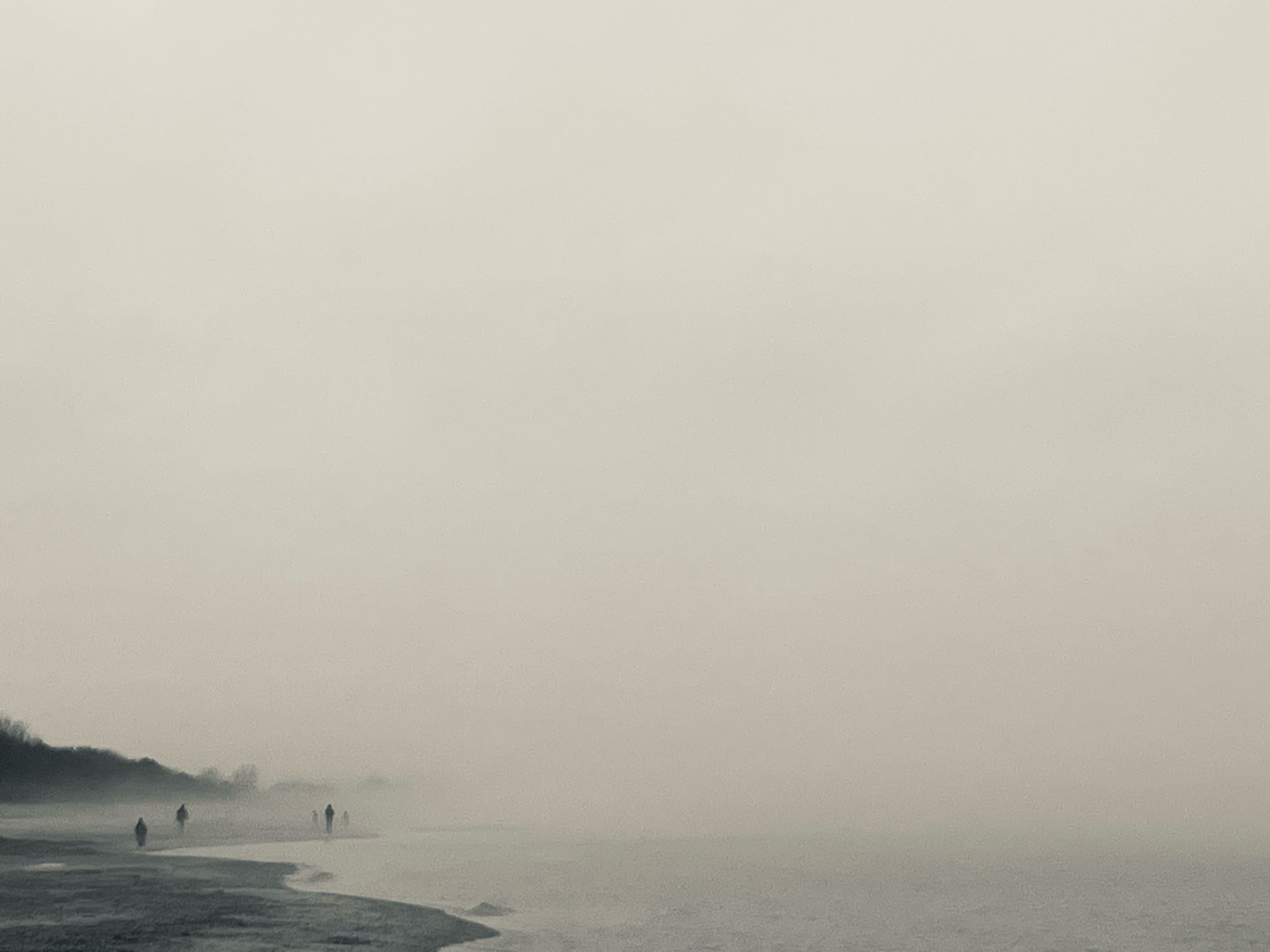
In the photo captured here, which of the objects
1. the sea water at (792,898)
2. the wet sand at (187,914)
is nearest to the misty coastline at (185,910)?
the wet sand at (187,914)

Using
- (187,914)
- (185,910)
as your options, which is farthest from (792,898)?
(187,914)

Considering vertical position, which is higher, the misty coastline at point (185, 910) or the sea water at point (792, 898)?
the misty coastline at point (185, 910)

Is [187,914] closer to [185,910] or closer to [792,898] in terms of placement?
[185,910]

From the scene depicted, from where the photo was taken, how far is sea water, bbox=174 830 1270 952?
5338cm

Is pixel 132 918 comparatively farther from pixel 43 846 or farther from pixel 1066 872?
pixel 1066 872

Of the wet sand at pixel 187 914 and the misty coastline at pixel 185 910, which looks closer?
the wet sand at pixel 187 914

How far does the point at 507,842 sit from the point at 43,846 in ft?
327

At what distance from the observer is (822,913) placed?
66625 millimetres

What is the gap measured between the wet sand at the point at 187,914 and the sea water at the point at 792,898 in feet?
11.5

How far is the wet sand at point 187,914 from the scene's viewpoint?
3722cm

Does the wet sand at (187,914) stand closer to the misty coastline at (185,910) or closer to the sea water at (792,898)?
the misty coastline at (185,910)

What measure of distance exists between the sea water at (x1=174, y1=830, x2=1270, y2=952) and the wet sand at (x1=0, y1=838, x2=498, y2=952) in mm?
3502

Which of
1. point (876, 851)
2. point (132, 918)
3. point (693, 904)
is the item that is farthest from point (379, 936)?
point (876, 851)

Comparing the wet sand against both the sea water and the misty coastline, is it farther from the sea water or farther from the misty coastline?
the sea water
